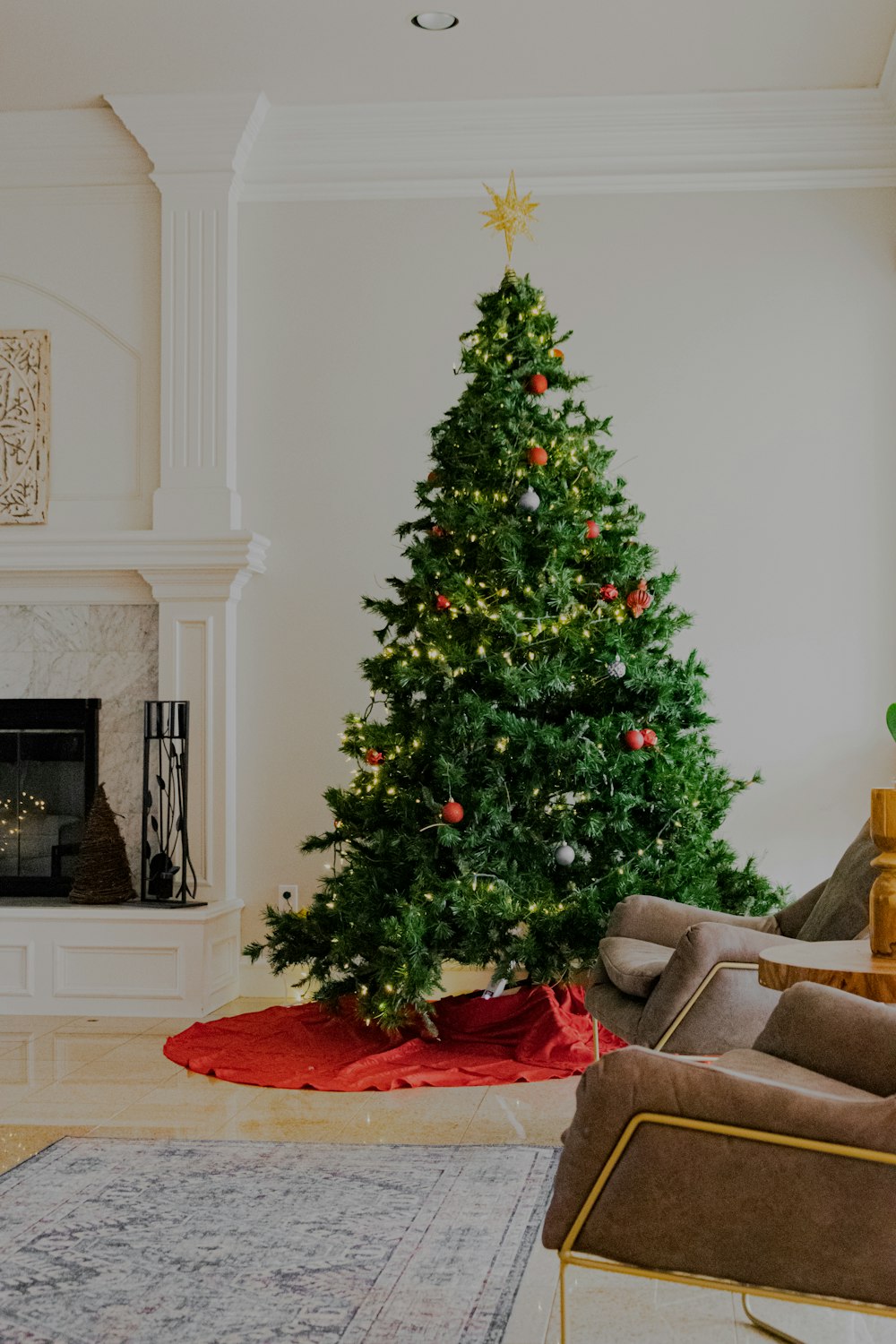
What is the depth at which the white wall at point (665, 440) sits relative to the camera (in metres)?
5.57

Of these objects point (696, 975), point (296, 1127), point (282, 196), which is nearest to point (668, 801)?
point (696, 975)

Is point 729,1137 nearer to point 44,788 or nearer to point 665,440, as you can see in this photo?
point 665,440

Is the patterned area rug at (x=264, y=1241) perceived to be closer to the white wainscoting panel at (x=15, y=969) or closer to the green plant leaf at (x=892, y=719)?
the white wainscoting panel at (x=15, y=969)

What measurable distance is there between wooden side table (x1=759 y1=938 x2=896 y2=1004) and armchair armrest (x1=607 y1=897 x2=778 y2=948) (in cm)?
120

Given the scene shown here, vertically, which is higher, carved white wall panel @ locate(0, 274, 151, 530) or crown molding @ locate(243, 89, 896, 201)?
crown molding @ locate(243, 89, 896, 201)

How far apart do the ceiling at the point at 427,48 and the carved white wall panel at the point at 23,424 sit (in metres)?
1.03

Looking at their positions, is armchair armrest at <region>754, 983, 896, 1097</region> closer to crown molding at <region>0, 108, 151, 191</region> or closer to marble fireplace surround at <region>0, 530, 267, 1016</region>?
marble fireplace surround at <region>0, 530, 267, 1016</region>

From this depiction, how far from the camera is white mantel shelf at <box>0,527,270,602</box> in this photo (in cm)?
555

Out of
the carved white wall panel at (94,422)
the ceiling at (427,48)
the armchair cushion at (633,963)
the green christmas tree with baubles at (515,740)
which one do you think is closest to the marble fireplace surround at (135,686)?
the carved white wall panel at (94,422)

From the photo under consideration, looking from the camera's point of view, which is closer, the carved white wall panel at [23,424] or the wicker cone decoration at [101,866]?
the wicker cone decoration at [101,866]

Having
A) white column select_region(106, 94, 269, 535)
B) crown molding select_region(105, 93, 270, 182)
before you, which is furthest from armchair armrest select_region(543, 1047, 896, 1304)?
crown molding select_region(105, 93, 270, 182)

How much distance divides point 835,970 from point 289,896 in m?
3.53

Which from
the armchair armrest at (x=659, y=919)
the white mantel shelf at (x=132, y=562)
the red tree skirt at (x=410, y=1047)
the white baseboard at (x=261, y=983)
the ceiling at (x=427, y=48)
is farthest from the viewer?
the white baseboard at (x=261, y=983)

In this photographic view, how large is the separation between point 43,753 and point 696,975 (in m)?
3.52
